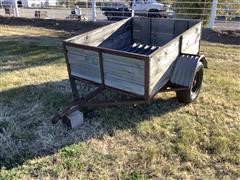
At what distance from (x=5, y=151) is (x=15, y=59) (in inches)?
132

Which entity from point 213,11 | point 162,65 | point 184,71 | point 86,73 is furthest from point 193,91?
point 213,11

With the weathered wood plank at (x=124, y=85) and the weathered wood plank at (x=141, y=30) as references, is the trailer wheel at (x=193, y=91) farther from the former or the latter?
the weathered wood plank at (x=141, y=30)

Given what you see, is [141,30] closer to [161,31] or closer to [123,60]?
[161,31]

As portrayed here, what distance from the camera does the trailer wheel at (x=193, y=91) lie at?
373 cm

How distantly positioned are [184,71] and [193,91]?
0.69 metres

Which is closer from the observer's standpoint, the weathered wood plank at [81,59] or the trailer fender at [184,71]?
the weathered wood plank at [81,59]

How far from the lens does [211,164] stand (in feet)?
9.53

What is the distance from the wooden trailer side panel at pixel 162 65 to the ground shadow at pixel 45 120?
1.96ft

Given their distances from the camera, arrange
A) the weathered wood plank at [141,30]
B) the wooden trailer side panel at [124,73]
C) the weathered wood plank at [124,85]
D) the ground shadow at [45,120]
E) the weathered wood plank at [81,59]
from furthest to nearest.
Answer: the weathered wood plank at [141,30] < the weathered wood plank at [81,59] < the ground shadow at [45,120] < the weathered wood plank at [124,85] < the wooden trailer side panel at [124,73]

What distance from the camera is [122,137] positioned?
3336 mm

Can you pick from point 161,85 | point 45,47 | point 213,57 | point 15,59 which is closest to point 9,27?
point 45,47

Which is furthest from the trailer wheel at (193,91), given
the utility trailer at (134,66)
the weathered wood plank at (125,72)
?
the weathered wood plank at (125,72)

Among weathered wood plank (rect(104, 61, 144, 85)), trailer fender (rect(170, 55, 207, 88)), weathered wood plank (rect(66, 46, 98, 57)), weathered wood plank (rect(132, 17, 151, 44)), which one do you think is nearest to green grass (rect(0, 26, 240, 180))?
trailer fender (rect(170, 55, 207, 88))

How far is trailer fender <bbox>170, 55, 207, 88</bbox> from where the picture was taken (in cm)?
346
